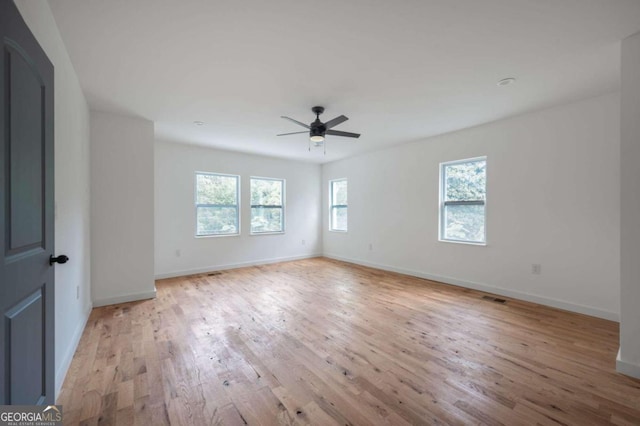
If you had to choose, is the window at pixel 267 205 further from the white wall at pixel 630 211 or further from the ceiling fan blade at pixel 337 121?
the white wall at pixel 630 211

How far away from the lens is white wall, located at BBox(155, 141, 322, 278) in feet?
16.9

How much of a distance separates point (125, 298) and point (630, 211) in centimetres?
536

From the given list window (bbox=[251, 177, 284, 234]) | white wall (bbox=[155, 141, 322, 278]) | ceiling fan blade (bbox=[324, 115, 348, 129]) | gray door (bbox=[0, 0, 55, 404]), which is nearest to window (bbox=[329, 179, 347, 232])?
white wall (bbox=[155, 141, 322, 278])

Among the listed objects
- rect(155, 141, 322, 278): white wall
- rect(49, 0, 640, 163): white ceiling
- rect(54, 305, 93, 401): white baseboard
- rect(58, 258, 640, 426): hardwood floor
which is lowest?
rect(58, 258, 640, 426): hardwood floor

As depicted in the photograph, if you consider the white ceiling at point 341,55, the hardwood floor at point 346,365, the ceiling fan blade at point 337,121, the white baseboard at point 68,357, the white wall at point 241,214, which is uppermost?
the white ceiling at point 341,55

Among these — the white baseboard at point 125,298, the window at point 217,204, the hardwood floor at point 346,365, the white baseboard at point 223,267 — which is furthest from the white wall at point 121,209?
the window at point 217,204

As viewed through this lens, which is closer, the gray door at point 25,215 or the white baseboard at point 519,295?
the gray door at point 25,215

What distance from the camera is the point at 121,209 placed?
12.3 ft

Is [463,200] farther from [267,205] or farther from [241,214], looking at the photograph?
[241,214]

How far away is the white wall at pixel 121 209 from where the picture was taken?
361 cm

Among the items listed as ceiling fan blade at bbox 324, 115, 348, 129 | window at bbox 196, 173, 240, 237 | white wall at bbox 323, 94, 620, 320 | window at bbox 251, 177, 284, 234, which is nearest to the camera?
ceiling fan blade at bbox 324, 115, 348, 129

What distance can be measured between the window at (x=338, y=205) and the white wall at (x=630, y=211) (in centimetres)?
497

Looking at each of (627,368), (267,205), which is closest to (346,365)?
(627,368)

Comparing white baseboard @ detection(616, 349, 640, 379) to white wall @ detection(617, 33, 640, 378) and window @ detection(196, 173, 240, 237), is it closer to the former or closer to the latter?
white wall @ detection(617, 33, 640, 378)
